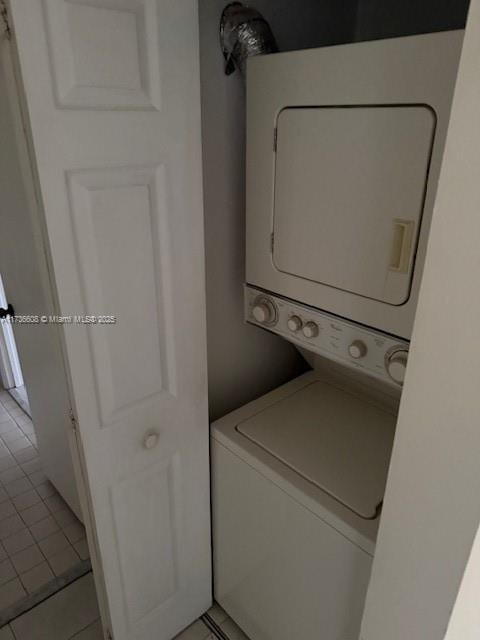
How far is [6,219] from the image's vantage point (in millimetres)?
1788

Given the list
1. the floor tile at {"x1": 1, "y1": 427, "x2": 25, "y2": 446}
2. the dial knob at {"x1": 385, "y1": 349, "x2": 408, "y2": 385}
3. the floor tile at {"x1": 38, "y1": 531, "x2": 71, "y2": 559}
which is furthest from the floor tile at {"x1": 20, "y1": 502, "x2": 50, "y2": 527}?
the dial knob at {"x1": 385, "y1": 349, "x2": 408, "y2": 385}

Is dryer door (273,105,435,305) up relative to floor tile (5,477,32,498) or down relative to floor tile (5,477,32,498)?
up

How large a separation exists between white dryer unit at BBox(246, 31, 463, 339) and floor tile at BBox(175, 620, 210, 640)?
4.91ft

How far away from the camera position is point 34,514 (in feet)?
8.10

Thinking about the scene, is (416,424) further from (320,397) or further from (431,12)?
(431,12)

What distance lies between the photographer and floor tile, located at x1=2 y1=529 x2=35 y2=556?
2281 mm

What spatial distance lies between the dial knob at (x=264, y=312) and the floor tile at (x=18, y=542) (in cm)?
173

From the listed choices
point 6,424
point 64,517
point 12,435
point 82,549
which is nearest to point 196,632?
point 82,549

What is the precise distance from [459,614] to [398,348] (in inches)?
23.3

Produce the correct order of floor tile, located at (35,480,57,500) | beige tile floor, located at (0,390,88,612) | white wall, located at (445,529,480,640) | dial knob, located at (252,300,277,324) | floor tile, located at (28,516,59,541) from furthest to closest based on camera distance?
floor tile, located at (35,480,57,500) → floor tile, located at (28,516,59,541) → beige tile floor, located at (0,390,88,612) → dial knob, located at (252,300,277,324) → white wall, located at (445,529,480,640)

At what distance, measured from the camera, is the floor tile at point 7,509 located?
246 centimetres

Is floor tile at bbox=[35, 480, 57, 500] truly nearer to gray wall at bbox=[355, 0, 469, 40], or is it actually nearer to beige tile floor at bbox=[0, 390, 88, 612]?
beige tile floor at bbox=[0, 390, 88, 612]

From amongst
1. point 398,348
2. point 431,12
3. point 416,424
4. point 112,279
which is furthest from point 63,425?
point 431,12

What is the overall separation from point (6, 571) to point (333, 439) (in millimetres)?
1712
